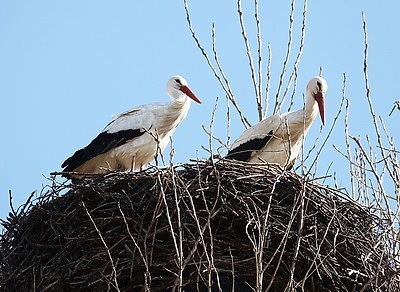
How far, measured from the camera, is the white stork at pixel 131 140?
7.77 metres

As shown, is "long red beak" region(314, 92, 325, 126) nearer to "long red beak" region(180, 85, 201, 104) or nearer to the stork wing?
the stork wing

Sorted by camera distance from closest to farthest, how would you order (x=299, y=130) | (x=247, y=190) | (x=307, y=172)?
(x=307, y=172) < (x=247, y=190) < (x=299, y=130)

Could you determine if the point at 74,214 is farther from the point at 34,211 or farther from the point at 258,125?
the point at 258,125

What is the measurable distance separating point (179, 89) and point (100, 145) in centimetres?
98

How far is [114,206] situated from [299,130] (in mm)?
2514

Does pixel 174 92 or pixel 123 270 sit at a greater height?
pixel 174 92

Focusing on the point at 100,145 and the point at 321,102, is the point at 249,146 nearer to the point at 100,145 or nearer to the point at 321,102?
the point at 321,102

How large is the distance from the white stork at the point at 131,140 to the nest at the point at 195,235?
1732mm

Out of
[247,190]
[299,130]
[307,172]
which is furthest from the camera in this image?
[299,130]

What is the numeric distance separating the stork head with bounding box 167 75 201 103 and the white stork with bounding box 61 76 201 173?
0.63 ft

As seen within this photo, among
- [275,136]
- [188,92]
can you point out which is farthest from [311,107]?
[188,92]

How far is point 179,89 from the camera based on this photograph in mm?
8312

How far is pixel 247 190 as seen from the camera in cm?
586

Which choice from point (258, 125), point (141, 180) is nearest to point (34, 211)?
point (141, 180)
